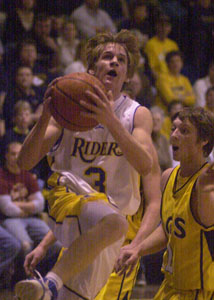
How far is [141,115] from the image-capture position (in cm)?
341

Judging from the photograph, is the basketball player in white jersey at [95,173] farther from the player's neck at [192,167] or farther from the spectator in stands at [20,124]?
the spectator in stands at [20,124]

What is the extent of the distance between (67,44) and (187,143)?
5.36 m

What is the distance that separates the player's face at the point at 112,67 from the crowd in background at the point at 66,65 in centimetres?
288

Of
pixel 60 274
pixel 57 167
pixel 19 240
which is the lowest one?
pixel 19 240

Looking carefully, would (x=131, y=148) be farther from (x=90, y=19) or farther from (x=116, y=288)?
(x=90, y=19)

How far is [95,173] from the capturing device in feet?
10.9

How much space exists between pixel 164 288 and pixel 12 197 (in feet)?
10.2

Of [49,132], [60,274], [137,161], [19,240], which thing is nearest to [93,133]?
[49,132]

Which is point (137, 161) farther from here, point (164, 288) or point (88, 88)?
point (164, 288)

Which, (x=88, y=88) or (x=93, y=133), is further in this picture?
(x=93, y=133)

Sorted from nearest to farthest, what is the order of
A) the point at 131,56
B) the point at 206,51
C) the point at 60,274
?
the point at 60,274, the point at 131,56, the point at 206,51

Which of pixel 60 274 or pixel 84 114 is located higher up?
pixel 84 114

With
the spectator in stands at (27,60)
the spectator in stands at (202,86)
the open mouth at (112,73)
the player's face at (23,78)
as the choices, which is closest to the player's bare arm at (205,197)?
the open mouth at (112,73)

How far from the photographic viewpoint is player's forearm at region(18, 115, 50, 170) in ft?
9.97
